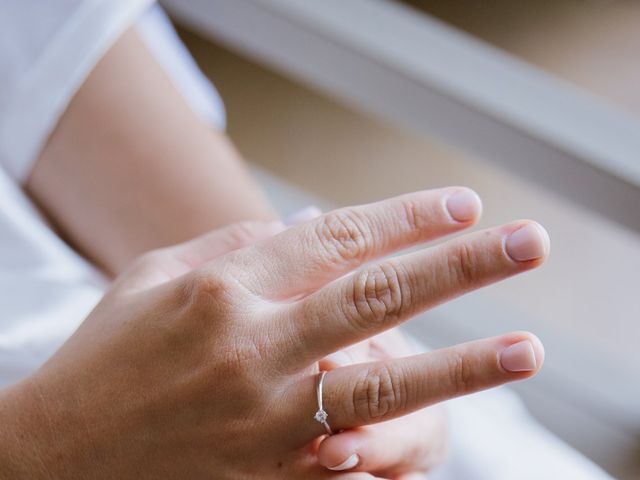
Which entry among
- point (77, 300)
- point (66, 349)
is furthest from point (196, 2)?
point (66, 349)

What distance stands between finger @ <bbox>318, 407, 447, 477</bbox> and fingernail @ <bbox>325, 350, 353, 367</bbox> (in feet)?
0.19

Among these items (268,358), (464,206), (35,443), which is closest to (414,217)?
(464,206)

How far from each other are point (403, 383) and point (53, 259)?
42cm

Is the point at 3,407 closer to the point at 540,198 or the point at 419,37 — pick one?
the point at 419,37

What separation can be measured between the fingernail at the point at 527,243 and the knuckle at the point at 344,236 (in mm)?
110

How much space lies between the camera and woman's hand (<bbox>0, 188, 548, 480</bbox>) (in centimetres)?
57

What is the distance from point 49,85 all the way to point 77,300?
22cm

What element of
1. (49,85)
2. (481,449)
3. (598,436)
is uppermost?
(49,85)

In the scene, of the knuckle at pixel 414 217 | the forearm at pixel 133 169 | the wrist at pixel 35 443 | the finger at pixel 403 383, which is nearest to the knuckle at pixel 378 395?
the finger at pixel 403 383

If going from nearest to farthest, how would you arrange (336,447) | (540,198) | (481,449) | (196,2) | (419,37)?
(336,447) → (481,449) → (419,37) → (196,2) → (540,198)

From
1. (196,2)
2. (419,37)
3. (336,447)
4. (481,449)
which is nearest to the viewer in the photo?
(336,447)

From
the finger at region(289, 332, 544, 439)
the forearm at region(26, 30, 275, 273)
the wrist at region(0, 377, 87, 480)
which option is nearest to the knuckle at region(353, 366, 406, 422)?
the finger at region(289, 332, 544, 439)

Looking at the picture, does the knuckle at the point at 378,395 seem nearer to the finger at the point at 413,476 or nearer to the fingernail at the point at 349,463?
the fingernail at the point at 349,463

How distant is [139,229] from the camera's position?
87 centimetres
